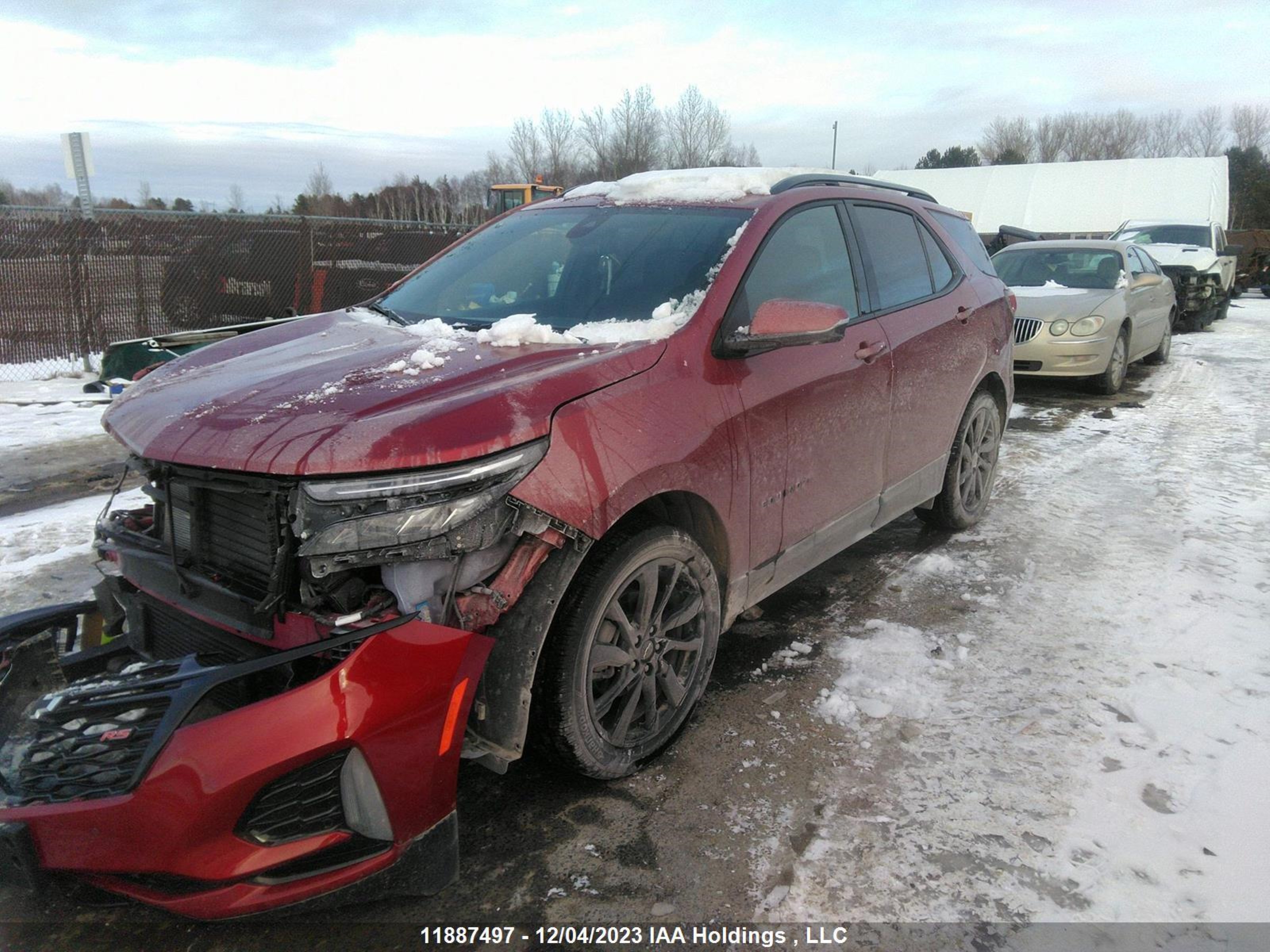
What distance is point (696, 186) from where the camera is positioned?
366cm

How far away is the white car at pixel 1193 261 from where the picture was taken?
15.2 metres

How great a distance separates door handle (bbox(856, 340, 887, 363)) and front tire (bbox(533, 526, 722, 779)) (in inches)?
48.0

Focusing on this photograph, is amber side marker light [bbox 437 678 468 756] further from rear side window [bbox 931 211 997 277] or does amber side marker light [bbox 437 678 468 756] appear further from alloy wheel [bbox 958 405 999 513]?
rear side window [bbox 931 211 997 277]

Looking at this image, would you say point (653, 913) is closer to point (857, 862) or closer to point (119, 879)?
point (857, 862)

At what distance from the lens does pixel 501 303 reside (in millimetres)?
3377

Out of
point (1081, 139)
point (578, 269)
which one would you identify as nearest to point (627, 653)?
point (578, 269)

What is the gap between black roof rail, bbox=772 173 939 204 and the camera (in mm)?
3668

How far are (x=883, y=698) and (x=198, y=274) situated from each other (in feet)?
37.6

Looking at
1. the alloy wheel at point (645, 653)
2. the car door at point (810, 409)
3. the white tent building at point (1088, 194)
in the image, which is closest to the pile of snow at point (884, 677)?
the car door at point (810, 409)

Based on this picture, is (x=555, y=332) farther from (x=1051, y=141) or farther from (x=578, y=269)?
(x=1051, y=141)

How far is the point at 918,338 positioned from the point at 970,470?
1.31 metres

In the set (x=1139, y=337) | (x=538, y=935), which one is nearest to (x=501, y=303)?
(x=538, y=935)

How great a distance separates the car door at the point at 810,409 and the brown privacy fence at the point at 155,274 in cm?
807

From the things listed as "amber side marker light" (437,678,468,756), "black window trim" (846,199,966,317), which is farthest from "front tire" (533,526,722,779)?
"black window trim" (846,199,966,317)
